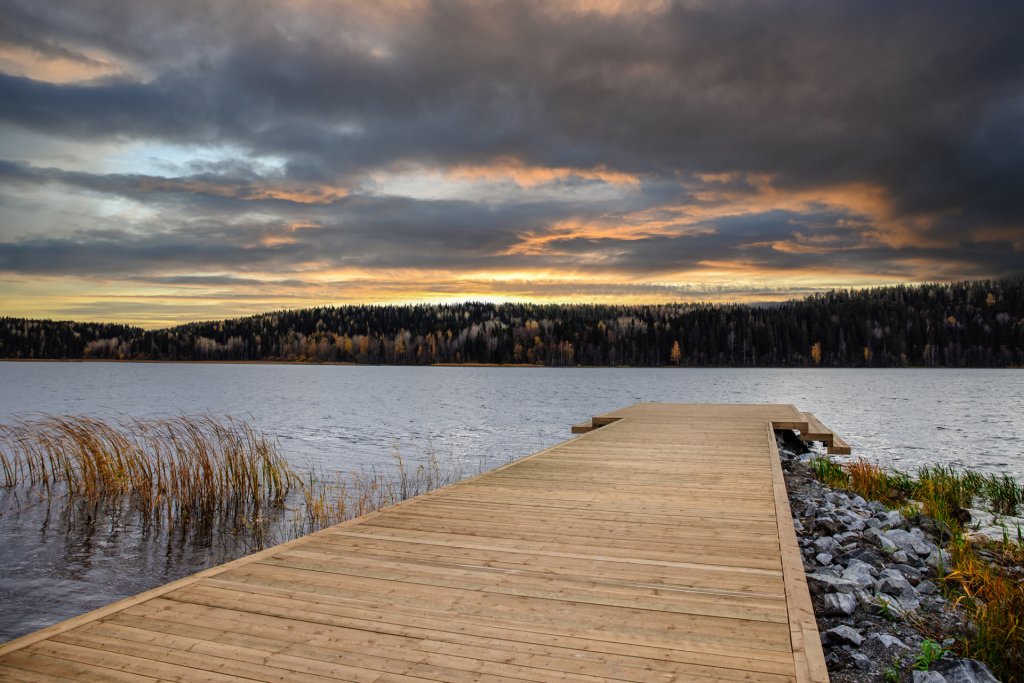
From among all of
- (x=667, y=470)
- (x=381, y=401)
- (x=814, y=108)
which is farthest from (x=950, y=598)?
(x=381, y=401)

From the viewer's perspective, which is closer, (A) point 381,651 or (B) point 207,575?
(A) point 381,651

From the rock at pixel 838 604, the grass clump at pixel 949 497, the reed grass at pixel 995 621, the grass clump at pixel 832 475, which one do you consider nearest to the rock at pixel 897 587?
the reed grass at pixel 995 621

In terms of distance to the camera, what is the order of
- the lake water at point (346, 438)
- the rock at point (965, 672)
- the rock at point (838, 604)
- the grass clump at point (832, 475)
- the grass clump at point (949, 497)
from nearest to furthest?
the rock at point (965, 672)
the rock at point (838, 604)
the lake water at point (346, 438)
the grass clump at point (949, 497)
the grass clump at point (832, 475)

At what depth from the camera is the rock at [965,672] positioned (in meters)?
4.59

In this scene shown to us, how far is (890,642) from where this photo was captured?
5.33m

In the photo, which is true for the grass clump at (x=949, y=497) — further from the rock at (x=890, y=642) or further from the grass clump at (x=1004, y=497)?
the rock at (x=890, y=642)

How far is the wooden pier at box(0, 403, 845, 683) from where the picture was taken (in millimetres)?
3518

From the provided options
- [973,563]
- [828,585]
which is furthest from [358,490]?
[973,563]

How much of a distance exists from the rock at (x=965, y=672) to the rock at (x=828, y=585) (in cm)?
156

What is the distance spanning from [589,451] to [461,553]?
23.0 ft

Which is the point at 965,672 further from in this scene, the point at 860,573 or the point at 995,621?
the point at 860,573

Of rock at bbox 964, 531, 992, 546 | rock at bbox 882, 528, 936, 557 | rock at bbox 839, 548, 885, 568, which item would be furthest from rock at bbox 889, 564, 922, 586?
rock at bbox 964, 531, 992, 546

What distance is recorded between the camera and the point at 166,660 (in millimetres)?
3566

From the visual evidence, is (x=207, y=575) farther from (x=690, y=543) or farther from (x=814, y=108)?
(x=814, y=108)
